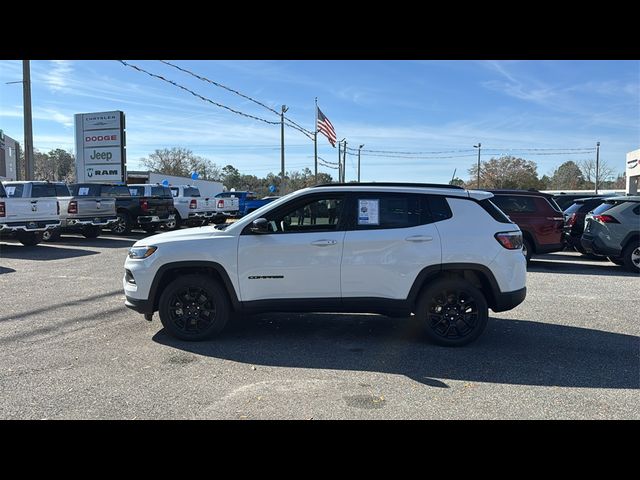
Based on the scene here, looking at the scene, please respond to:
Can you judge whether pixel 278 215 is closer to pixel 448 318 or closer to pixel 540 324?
pixel 448 318

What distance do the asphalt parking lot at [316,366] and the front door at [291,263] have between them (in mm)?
637

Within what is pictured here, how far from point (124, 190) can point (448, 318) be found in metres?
16.5

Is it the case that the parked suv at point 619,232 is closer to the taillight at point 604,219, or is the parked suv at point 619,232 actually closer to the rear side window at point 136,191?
the taillight at point 604,219

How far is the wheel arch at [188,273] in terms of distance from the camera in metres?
5.47

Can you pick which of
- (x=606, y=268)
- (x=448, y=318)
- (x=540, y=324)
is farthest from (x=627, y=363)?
(x=606, y=268)

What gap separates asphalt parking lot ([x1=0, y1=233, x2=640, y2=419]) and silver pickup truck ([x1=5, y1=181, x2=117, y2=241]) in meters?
7.95

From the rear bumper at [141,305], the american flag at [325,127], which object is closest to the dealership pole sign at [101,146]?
the american flag at [325,127]

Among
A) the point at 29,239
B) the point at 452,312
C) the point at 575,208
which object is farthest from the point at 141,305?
the point at 575,208

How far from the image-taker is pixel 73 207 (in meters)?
15.7

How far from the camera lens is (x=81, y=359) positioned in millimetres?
5004

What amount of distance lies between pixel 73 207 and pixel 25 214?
2101 mm

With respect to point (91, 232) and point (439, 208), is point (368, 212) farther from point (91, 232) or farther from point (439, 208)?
point (91, 232)

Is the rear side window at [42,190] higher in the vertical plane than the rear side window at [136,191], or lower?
lower
